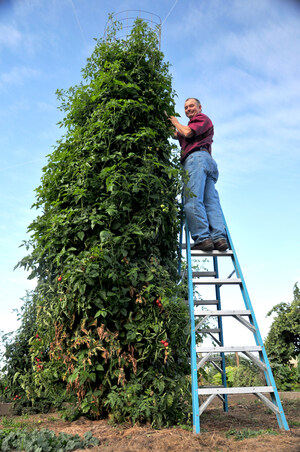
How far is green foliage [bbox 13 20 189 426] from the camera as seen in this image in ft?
11.7

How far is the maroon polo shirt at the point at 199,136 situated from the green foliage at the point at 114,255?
0.42 meters

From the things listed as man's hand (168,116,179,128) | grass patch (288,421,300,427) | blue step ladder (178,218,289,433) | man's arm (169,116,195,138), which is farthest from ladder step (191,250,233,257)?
grass patch (288,421,300,427)

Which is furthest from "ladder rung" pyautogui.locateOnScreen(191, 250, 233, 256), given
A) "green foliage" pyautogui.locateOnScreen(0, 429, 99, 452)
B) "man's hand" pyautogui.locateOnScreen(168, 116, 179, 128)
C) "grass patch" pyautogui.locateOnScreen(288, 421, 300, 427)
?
"green foliage" pyautogui.locateOnScreen(0, 429, 99, 452)

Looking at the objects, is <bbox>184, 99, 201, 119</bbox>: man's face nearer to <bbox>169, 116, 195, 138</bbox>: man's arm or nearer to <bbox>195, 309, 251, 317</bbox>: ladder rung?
<bbox>169, 116, 195, 138</bbox>: man's arm

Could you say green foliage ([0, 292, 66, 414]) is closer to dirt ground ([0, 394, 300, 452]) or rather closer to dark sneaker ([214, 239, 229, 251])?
dirt ground ([0, 394, 300, 452])

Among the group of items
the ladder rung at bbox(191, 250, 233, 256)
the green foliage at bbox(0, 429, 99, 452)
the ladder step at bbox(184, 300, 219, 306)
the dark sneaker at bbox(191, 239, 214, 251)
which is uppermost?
the dark sneaker at bbox(191, 239, 214, 251)

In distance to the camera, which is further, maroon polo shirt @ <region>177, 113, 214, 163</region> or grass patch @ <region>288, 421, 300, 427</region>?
maroon polo shirt @ <region>177, 113, 214, 163</region>

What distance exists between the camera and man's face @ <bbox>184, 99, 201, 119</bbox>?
536 cm

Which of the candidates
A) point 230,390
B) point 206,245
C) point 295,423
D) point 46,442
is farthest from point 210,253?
point 46,442

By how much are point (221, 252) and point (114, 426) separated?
228 cm

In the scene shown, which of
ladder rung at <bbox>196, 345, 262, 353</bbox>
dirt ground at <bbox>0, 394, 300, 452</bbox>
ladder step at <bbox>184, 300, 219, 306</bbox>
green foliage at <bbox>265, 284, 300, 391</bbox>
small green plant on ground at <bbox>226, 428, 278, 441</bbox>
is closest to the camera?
dirt ground at <bbox>0, 394, 300, 452</bbox>

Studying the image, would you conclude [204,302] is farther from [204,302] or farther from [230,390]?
[230,390]

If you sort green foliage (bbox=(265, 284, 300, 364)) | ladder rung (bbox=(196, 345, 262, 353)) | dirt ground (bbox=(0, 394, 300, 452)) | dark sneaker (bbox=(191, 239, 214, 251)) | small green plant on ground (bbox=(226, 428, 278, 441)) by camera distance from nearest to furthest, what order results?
dirt ground (bbox=(0, 394, 300, 452)), small green plant on ground (bbox=(226, 428, 278, 441)), ladder rung (bbox=(196, 345, 262, 353)), dark sneaker (bbox=(191, 239, 214, 251)), green foliage (bbox=(265, 284, 300, 364))

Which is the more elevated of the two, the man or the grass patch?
the man
